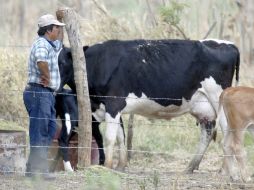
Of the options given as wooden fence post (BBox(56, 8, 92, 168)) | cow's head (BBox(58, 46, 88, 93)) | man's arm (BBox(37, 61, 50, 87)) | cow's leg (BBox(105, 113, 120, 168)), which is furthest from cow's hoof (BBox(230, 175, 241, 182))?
cow's head (BBox(58, 46, 88, 93))

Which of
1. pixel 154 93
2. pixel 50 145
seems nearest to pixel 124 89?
pixel 154 93

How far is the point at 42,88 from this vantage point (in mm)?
13289

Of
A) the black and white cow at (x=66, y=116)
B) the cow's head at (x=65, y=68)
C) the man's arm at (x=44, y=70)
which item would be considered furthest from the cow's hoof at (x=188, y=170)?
the man's arm at (x=44, y=70)

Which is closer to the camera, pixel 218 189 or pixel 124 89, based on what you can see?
pixel 218 189

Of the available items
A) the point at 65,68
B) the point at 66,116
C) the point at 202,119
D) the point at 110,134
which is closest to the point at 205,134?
the point at 202,119

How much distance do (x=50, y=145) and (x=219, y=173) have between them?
240 cm

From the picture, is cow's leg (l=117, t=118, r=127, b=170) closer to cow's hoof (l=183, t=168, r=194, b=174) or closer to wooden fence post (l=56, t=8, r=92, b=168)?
cow's hoof (l=183, t=168, r=194, b=174)

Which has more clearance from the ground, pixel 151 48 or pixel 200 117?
pixel 151 48

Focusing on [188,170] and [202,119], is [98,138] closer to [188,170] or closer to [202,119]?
[188,170]

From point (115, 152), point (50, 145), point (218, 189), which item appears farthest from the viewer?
point (115, 152)

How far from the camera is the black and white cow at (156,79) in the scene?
582 inches

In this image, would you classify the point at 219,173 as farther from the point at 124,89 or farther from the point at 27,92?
the point at 27,92

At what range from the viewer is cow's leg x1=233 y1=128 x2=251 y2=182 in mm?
13148

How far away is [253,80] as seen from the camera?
770 inches
